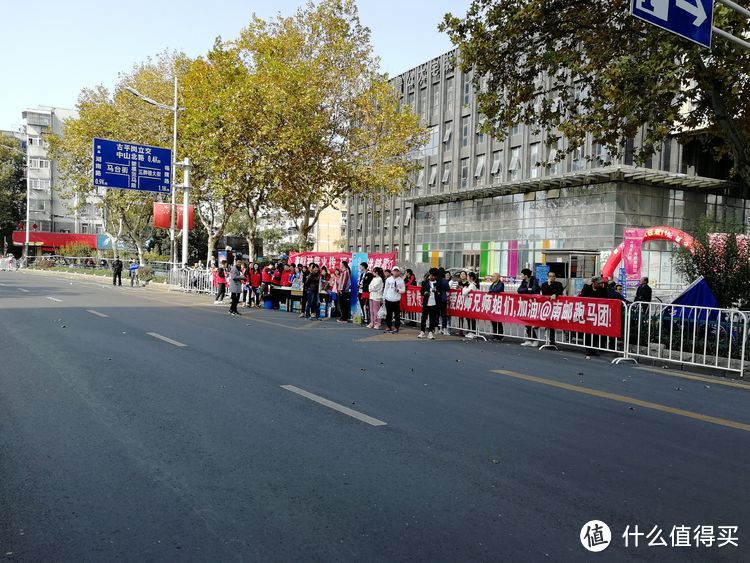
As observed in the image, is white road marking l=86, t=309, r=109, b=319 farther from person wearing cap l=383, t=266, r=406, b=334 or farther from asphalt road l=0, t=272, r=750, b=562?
person wearing cap l=383, t=266, r=406, b=334

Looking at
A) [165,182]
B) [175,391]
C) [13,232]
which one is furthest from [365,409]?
[13,232]

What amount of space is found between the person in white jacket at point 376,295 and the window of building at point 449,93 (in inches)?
1597

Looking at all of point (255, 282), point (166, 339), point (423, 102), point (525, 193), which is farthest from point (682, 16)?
point (423, 102)

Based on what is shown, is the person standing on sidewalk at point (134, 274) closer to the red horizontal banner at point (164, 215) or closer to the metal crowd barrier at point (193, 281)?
A: the metal crowd barrier at point (193, 281)

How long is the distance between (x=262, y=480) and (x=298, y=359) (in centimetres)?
588

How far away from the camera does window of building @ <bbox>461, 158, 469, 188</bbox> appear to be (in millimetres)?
52478

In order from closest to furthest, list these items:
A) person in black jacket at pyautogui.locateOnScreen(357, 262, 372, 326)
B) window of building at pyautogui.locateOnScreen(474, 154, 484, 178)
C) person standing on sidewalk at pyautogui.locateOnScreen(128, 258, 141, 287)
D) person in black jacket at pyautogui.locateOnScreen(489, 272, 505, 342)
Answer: person in black jacket at pyautogui.locateOnScreen(489, 272, 505, 342), person in black jacket at pyautogui.locateOnScreen(357, 262, 372, 326), person standing on sidewalk at pyautogui.locateOnScreen(128, 258, 141, 287), window of building at pyautogui.locateOnScreen(474, 154, 484, 178)

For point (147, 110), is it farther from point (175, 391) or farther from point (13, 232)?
point (13, 232)

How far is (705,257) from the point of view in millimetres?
13820

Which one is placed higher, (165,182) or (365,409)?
(165,182)

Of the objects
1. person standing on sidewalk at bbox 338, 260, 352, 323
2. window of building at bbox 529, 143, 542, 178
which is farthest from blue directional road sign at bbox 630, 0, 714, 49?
window of building at bbox 529, 143, 542, 178

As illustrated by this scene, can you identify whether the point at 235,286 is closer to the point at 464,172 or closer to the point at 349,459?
the point at 349,459

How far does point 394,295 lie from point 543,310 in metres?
3.98

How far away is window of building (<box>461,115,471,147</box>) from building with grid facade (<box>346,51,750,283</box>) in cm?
9
